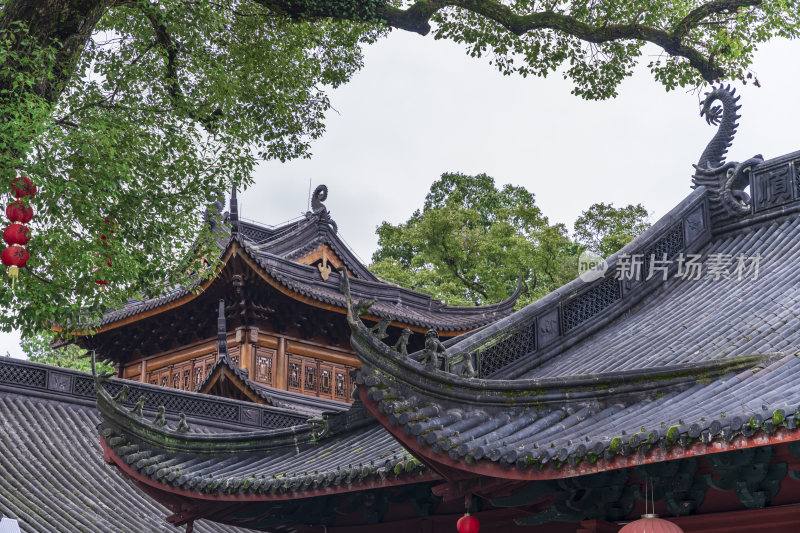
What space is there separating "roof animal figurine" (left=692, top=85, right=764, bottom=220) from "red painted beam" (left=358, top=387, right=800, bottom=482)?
5.09m

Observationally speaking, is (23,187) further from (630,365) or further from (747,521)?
(747,521)

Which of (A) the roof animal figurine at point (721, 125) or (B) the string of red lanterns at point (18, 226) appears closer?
(B) the string of red lanterns at point (18, 226)

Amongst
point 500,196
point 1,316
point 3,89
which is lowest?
point 1,316

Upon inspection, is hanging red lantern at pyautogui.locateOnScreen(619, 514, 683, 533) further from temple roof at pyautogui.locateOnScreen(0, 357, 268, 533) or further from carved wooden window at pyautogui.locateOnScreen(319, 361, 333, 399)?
carved wooden window at pyautogui.locateOnScreen(319, 361, 333, 399)

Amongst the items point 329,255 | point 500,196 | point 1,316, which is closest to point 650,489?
point 1,316

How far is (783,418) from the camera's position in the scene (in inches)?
188

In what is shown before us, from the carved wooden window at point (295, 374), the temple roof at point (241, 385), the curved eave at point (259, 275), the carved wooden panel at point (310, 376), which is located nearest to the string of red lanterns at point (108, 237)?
the temple roof at point (241, 385)

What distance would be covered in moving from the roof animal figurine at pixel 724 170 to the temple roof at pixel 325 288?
8.96m

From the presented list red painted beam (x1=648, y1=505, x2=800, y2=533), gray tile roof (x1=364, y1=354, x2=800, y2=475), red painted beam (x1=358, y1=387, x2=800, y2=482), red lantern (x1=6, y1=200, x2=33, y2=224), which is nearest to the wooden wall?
red lantern (x1=6, y1=200, x2=33, y2=224)

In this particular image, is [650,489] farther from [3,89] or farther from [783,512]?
[3,89]

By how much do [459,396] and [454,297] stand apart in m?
23.6

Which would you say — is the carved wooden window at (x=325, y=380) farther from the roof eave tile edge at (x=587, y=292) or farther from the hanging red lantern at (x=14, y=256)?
the hanging red lantern at (x=14, y=256)

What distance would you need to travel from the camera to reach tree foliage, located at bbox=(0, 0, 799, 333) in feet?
26.1

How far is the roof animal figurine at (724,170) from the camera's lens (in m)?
9.82
